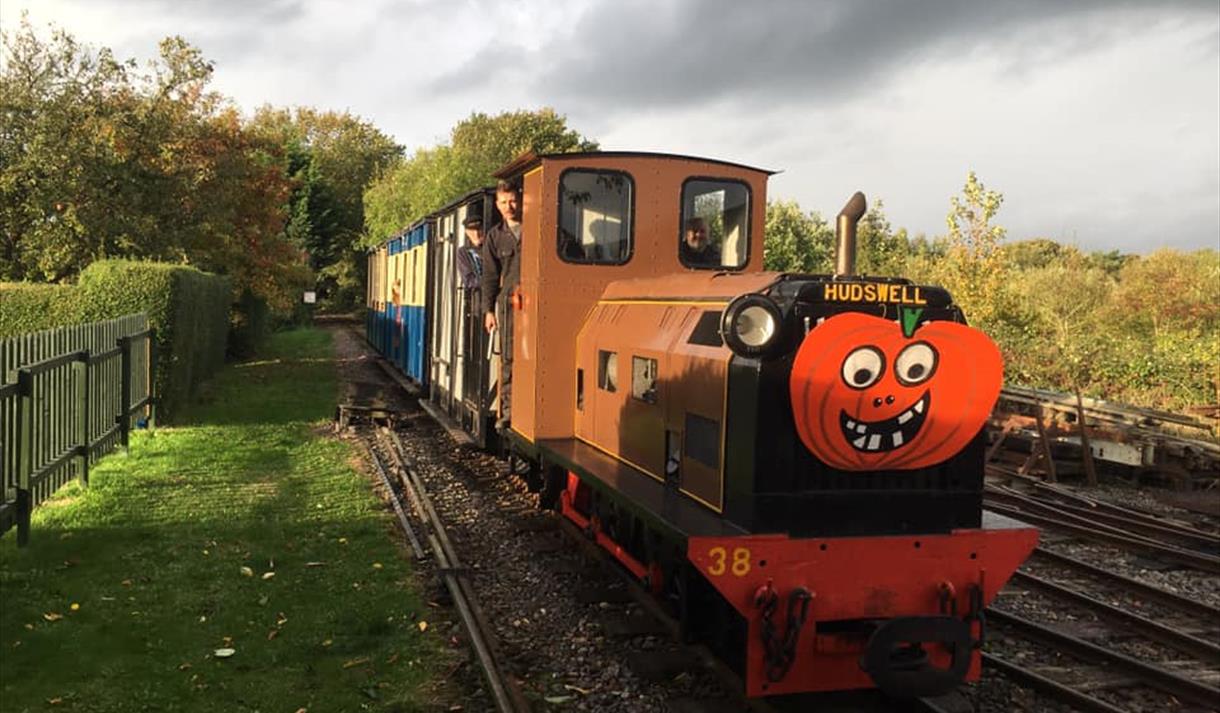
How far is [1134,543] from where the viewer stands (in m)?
8.65

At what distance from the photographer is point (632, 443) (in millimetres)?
6273

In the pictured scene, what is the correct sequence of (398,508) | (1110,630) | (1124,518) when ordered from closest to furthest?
1. (1110,630)
2. (398,508)
3. (1124,518)

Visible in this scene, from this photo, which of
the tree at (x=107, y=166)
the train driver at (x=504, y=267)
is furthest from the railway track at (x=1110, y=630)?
the tree at (x=107, y=166)

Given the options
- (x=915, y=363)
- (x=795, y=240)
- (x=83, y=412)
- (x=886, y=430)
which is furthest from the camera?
(x=795, y=240)

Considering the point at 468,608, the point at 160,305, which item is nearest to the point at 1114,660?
the point at 468,608

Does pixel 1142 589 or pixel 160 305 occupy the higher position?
pixel 160 305

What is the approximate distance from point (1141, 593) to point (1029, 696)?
2.84m

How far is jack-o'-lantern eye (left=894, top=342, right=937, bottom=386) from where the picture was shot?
445cm

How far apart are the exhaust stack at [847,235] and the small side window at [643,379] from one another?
4.53 feet

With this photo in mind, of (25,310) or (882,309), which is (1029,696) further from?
(25,310)

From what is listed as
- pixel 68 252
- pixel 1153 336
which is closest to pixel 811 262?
pixel 1153 336

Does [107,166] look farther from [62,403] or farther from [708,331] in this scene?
[708,331]

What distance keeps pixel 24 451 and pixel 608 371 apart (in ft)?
15.7

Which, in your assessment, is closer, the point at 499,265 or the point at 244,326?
the point at 499,265
